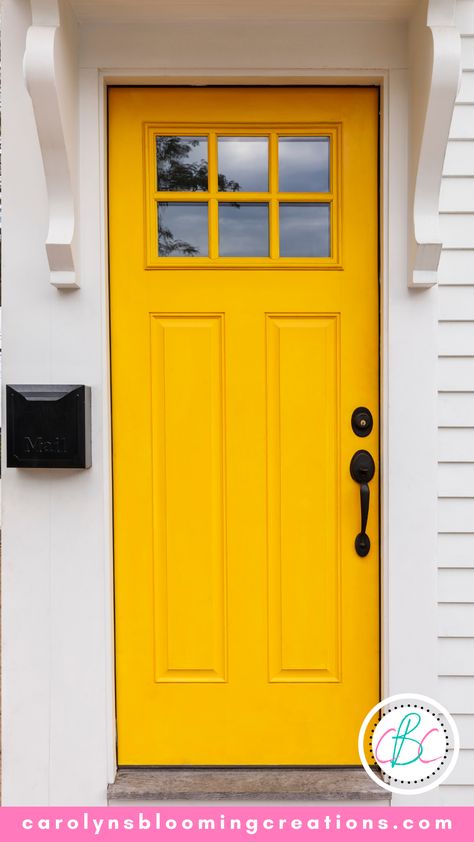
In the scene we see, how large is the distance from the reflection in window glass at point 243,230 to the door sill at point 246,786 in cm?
166

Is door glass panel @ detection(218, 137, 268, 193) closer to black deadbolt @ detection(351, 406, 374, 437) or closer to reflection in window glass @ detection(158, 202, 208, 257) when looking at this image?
reflection in window glass @ detection(158, 202, 208, 257)

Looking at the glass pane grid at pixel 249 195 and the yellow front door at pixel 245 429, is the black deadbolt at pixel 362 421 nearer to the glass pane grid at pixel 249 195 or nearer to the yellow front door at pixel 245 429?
the yellow front door at pixel 245 429

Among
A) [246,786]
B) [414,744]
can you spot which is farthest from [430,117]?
[246,786]

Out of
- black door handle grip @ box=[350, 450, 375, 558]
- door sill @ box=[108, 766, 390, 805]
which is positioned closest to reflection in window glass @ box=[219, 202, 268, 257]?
black door handle grip @ box=[350, 450, 375, 558]

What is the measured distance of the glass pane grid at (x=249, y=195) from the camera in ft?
6.55

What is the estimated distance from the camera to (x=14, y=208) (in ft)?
6.28

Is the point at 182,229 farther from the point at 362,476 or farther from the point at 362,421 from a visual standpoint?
the point at 362,476

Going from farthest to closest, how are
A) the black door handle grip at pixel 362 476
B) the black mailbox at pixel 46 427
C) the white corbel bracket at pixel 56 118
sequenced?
the black door handle grip at pixel 362 476 → the black mailbox at pixel 46 427 → the white corbel bracket at pixel 56 118

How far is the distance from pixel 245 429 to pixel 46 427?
2.01 ft

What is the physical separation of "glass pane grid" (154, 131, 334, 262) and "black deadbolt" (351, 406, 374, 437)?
0.50 meters

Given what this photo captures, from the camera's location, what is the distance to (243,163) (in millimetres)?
2002

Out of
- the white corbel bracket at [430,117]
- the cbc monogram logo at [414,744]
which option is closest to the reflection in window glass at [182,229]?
the white corbel bracket at [430,117]

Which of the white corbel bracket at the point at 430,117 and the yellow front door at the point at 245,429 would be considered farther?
the yellow front door at the point at 245,429

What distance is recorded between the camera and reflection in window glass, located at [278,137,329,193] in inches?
78.7
